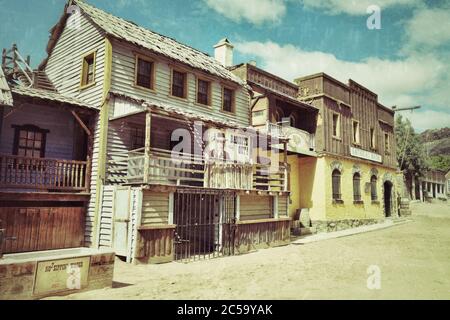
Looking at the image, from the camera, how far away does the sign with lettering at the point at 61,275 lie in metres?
6.24

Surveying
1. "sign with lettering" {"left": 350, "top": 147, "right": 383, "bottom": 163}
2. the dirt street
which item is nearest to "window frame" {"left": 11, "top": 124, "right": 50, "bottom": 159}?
the dirt street

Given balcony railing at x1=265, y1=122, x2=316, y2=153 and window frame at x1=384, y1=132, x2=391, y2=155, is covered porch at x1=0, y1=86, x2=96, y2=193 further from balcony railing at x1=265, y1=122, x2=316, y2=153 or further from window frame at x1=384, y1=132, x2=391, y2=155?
window frame at x1=384, y1=132, x2=391, y2=155

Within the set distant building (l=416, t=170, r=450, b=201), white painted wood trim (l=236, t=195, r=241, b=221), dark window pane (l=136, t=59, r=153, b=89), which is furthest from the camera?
distant building (l=416, t=170, r=450, b=201)

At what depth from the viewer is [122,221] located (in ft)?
35.2

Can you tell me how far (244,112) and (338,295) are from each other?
12.7 m

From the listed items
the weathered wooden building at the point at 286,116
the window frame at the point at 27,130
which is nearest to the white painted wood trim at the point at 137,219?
the window frame at the point at 27,130

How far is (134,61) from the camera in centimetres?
1372

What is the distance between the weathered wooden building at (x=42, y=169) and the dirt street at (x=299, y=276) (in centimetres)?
318

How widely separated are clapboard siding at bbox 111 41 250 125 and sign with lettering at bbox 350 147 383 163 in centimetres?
886

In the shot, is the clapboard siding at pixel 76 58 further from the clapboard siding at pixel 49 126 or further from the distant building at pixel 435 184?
the distant building at pixel 435 184

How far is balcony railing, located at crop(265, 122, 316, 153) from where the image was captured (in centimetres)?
1817
